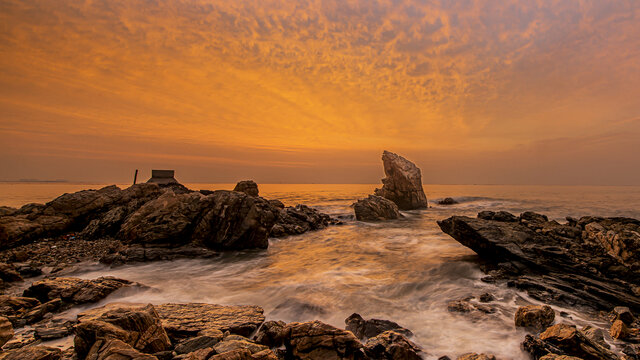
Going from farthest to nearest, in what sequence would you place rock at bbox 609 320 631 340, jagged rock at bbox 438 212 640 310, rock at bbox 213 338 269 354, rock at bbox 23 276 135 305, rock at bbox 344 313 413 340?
jagged rock at bbox 438 212 640 310 → rock at bbox 23 276 135 305 → rock at bbox 344 313 413 340 → rock at bbox 609 320 631 340 → rock at bbox 213 338 269 354

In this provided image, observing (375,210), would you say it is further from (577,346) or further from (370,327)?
(577,346)

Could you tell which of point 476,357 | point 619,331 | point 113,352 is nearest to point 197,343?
point 113,352

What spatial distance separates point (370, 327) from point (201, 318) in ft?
12.4

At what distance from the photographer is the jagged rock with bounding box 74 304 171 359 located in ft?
12.6

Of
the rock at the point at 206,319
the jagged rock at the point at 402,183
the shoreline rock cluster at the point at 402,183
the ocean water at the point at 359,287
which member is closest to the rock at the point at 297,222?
the ocean water at the point at 359,287

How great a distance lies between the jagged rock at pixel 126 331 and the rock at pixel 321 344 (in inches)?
85.0

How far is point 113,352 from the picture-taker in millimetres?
3379

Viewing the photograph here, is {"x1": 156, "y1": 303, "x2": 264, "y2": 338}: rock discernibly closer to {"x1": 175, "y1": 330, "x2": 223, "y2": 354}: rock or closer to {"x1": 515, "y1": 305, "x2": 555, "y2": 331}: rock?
{"x1": 175, "y1": 330, "x2": 223, "y2": 354}: rock

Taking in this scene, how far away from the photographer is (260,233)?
14133 millimetres

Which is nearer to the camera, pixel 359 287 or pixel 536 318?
pixel 536 318

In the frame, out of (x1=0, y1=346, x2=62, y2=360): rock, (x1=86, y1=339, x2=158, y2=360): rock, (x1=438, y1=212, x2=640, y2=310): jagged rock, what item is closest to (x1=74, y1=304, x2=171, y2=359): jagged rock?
(x1=86, y1=339, x2=158, y2=360): rock

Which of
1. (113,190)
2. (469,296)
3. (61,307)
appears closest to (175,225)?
(61,307)

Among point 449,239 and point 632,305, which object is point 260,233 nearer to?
point 449,239

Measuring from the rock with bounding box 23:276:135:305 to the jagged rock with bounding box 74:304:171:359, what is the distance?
3544 millimetres
